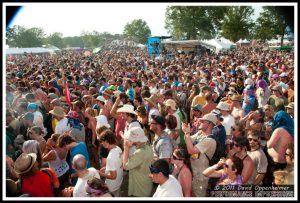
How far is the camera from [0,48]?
3896mm

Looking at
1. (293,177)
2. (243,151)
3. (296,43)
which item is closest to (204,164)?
(243,151)

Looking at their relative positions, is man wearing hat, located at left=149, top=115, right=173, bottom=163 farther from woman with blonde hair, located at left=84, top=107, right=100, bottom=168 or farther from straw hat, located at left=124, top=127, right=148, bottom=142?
woman with blonde hair, located at left=84, top=107, right=100, bottom=168

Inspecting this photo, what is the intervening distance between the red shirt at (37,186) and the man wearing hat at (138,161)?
0.93 metres

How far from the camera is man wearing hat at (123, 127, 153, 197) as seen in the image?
3.69m

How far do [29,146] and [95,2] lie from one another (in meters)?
1.98

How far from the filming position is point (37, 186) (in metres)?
3.24

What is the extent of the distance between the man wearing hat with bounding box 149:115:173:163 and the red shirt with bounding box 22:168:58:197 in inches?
54.2

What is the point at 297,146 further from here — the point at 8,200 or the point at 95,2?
the point at 8,200

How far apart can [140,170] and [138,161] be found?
0.18 meters

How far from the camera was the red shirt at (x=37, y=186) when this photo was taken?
3229 millimetres

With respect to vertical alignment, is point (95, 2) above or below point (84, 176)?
above

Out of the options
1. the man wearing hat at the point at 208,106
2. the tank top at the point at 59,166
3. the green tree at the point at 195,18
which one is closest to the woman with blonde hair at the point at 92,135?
the tank top at the point at 59,166

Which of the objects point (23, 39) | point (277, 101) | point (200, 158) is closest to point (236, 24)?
point (277, 101)

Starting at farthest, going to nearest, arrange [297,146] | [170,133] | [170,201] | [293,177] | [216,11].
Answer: [216,11] < [170,133] < [297,146] < [293,177] < [170,201]
